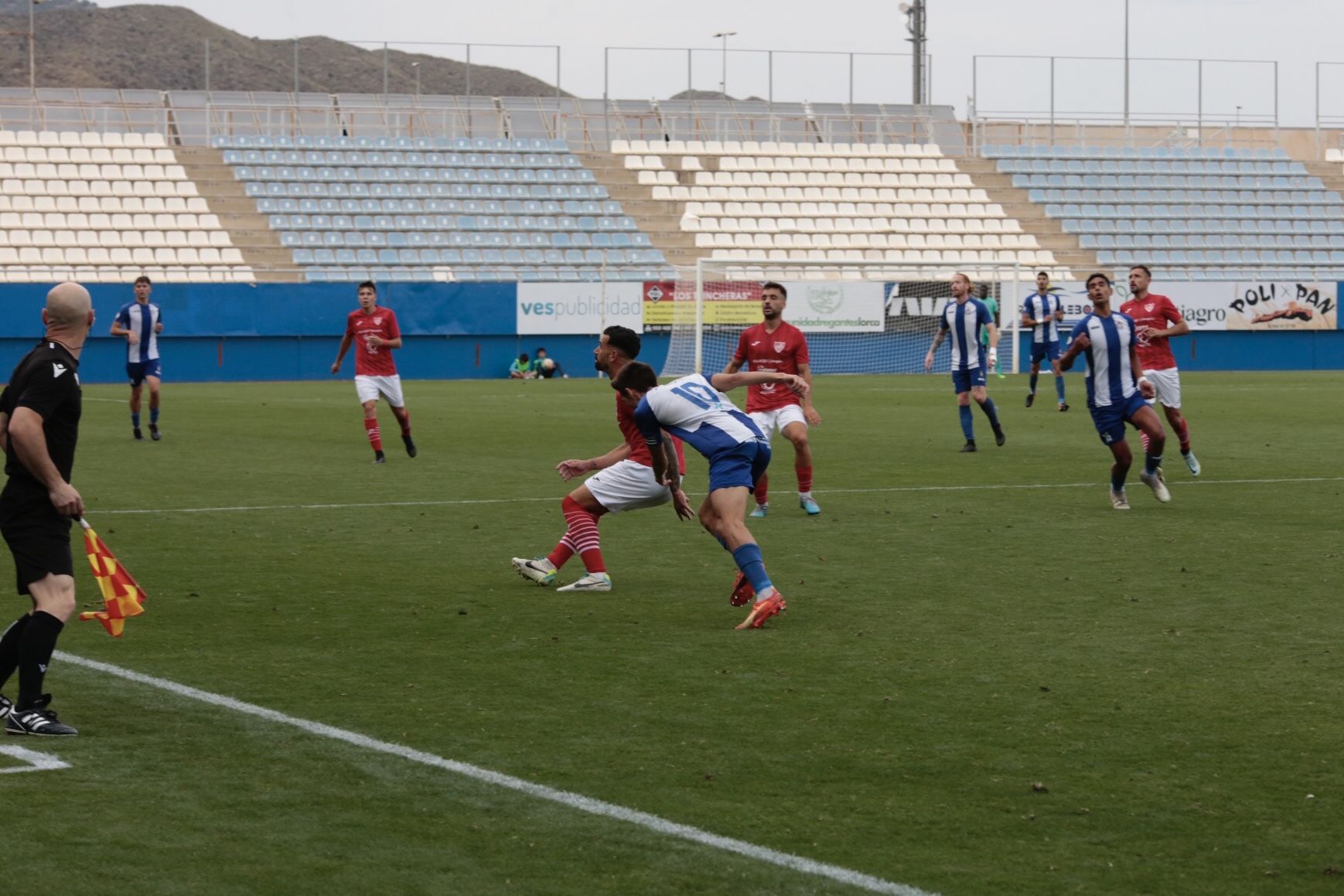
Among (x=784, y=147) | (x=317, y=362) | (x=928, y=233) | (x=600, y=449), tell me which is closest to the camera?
(x=600, y=449)

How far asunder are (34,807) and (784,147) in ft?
159

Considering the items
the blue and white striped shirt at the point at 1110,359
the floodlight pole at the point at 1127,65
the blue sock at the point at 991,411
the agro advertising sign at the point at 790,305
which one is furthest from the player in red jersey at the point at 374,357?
the floodlight pole at the point at 1127,65

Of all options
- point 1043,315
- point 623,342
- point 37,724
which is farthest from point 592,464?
point 1043,315

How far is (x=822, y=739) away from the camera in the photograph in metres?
6.94

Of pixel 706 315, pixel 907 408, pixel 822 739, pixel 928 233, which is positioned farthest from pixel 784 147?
pixel 822 739

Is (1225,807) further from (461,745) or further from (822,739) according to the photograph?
(461,745)

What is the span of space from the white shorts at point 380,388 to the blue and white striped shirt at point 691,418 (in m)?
10.7

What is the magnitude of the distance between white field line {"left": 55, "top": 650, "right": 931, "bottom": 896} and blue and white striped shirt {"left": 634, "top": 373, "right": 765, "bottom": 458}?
3.00 meters

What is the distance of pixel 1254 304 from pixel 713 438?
39633 millimetres

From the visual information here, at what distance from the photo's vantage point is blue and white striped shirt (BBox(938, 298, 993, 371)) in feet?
68.2

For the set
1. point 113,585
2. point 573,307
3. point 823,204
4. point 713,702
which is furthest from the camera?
point 823,204

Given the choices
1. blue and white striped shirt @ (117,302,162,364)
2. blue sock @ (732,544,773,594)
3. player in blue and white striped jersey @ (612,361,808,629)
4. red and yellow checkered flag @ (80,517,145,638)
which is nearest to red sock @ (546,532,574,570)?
player in blue and white striped jersey @ (612,361,808,629)

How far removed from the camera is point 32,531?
695 cm

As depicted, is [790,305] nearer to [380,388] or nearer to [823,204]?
[823,204]
